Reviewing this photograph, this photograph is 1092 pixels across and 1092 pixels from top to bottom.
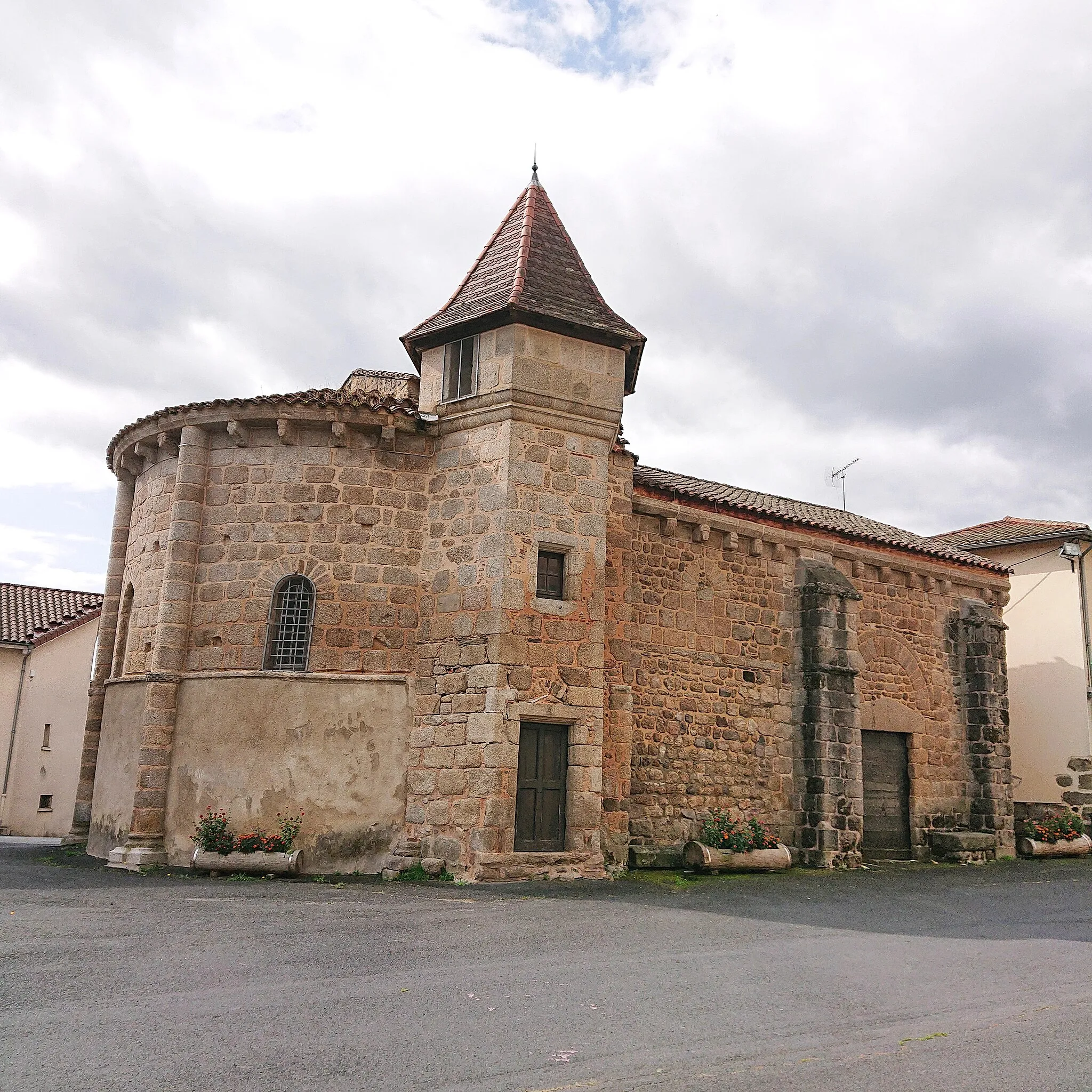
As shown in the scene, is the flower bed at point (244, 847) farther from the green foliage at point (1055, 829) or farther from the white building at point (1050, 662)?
the white building at point (1050, 662)

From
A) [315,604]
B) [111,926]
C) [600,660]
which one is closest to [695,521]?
[600,660]

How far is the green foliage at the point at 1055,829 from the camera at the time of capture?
707 inches

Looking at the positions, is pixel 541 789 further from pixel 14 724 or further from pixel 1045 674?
pixel 14 724

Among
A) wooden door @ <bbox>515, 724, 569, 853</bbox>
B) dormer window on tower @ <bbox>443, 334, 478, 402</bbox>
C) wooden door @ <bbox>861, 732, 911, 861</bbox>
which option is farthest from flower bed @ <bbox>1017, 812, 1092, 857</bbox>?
dormer window on tower @ <bbox>443, 334, 478, 402</bbox>

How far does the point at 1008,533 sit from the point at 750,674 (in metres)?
10.3

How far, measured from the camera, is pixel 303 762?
12000mm

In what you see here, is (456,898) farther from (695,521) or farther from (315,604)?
(695,521)

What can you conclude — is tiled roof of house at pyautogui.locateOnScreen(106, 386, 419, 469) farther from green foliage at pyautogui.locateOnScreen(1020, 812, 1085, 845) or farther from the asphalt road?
green foliage at pyautogui.locateOnScreen(1020, 812, 1085, 845)

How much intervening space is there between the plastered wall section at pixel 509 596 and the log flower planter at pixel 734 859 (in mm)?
2100

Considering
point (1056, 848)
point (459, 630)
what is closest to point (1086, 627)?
point (1056, 848)

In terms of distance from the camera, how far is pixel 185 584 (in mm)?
12602

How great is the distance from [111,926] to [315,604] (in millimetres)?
5092

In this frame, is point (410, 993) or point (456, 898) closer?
point (410, 993)

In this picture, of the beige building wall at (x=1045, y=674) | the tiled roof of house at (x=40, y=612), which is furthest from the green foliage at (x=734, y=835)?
the tiled roof of house at (x=40, y=612)
